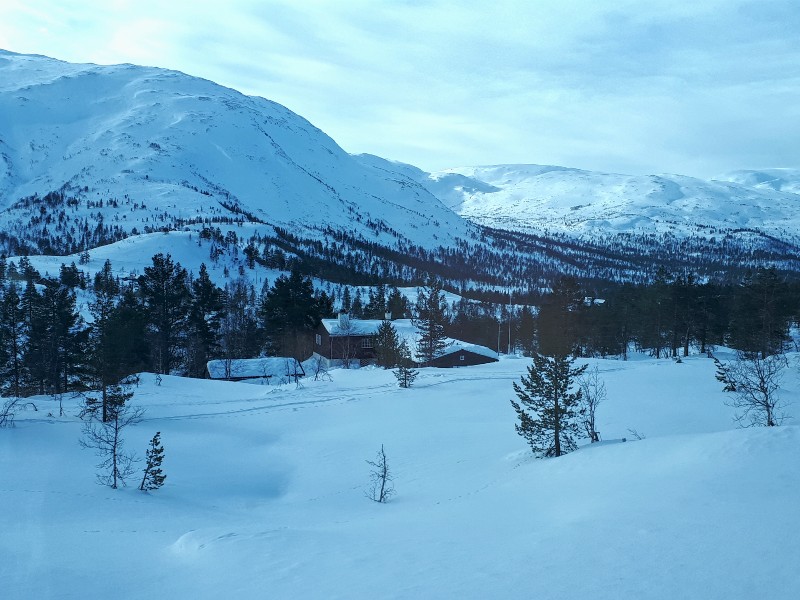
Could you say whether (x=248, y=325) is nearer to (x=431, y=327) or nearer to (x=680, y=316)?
(x=431, y=327)

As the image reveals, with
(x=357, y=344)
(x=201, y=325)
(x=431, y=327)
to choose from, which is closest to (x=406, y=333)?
(x=357, y=344)

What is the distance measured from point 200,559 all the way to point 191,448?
1481 centimetres

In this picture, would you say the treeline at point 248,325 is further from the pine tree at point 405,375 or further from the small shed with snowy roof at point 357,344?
the pine tree at point 405,375

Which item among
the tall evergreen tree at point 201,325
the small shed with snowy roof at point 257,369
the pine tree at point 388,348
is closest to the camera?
the pine tree at point 388,348

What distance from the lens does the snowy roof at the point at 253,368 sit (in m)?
48.8

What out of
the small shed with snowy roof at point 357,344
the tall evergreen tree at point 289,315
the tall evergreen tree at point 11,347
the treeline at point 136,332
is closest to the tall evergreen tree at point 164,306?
the treeline at point 136,332

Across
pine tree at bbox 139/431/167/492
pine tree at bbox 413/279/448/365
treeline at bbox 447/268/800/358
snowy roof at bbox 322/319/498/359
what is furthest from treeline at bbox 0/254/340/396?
treeline at bbox 447/268/800/358

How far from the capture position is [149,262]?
5059 inches

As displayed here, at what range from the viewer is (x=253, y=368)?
4897 centimetres

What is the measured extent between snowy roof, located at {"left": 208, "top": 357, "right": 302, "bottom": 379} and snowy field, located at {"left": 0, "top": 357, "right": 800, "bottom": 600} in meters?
20.7

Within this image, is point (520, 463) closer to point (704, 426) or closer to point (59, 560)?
point (704, 426)

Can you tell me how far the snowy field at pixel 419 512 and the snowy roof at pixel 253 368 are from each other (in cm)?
2069

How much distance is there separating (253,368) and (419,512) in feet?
121

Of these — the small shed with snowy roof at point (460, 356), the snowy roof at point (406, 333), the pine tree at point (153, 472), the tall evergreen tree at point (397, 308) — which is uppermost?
the tall evergreen tree at point (397, 308)
